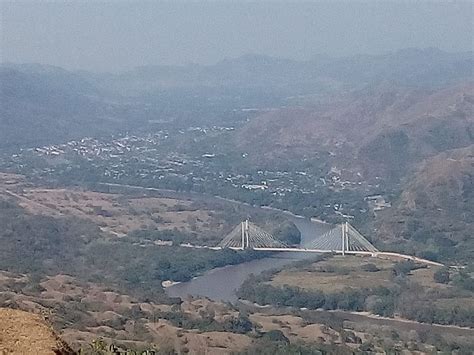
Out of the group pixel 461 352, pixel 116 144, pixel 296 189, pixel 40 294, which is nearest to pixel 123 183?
pixel 296 189

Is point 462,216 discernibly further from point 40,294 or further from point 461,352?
point 40,294

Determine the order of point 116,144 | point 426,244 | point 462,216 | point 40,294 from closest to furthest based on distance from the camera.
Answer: point 40,294 → point 426,244 → point 462,216 → point 116,144

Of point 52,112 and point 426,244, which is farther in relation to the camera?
point 52,112

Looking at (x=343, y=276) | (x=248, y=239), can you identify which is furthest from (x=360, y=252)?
(x=248, y=239)

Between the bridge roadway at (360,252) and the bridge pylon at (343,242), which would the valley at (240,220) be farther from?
the bridge pylon at (343,242)

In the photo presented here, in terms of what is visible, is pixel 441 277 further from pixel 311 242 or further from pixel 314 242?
pixel 311 242

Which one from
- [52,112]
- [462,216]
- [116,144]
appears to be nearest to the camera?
[462,216]

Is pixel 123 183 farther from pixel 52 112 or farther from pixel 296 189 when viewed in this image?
pixel 52 112

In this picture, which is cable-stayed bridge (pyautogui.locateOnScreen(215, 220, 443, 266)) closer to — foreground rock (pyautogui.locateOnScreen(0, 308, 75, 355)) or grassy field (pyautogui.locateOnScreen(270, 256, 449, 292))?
grassy field (pyautogui.locateOnScreen(270, 256, 449, 292))

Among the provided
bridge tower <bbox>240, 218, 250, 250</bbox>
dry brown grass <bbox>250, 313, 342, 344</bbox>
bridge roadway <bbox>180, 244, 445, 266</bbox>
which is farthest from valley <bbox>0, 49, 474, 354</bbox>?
bridge tower <bbox>240, 218, 250, 250</bbox>
